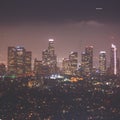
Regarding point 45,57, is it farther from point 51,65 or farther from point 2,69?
point 2,69

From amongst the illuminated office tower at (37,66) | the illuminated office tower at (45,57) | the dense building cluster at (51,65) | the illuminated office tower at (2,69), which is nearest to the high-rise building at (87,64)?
the dense building cluster at (51,65)

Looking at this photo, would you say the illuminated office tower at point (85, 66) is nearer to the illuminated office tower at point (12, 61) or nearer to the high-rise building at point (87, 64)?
the high-rise building at point (87, 64)

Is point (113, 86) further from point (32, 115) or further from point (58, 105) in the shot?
point (32, 115)

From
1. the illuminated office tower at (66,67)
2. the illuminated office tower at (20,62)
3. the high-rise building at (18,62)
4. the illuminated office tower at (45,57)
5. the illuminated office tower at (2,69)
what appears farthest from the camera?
the illuminated office tower at (45,57)

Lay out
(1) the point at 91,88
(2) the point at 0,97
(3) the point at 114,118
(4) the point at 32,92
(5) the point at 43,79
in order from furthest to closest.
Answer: (5) the point at 43,79 < (1) the point at 91,88 < (4) the point at 32,92 < (2) the point at 0,97 < (3) the point at 114,118

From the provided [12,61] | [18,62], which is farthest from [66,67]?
[12,61]

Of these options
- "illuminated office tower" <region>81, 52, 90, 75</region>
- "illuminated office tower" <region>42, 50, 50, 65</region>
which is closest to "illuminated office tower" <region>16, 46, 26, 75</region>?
"illuminated office tower" <region>42, 50, 50, 65</region>

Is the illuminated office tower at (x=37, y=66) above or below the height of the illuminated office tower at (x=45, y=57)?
below

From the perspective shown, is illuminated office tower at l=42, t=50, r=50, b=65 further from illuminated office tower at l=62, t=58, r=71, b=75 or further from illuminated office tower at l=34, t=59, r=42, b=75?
illuminated office tower at l=62, t=58, r=71, b=75

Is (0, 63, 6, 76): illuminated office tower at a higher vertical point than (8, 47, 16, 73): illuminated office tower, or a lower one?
lower

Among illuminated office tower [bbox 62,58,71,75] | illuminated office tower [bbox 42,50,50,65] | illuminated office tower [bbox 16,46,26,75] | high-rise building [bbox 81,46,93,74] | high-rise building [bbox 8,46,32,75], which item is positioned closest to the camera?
high-rise building [bbox 81,46,93,74]

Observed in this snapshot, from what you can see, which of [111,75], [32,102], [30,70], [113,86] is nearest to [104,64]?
[111,75]
